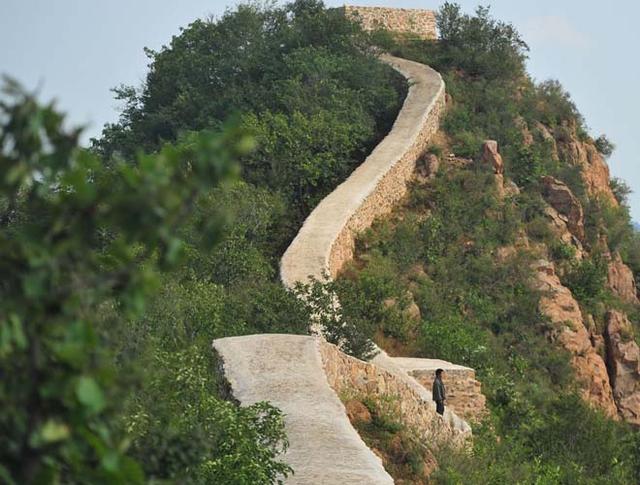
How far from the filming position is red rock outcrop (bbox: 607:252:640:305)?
33938mm

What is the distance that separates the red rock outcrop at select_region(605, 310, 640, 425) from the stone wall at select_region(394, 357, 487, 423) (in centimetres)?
847

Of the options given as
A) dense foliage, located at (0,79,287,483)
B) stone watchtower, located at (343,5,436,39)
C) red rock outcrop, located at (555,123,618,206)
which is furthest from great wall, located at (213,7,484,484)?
stone watchtower, located at (343,5,436,39)

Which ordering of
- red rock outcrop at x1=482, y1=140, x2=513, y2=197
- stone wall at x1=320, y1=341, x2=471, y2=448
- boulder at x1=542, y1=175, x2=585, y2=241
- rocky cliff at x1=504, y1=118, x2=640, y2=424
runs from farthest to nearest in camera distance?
boulder at x1=542, y1=175, x2=585, y2=241, red rock outcrop at x1=482, y1=140, x2=513, y2=197, rocky cliff at x1=504, y1=118, x2=640, y2=424, stone wall at x1=320, y1=341, x2=471, y2=448

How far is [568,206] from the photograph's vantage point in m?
34.5

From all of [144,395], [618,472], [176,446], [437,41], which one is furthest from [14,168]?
[437,41]

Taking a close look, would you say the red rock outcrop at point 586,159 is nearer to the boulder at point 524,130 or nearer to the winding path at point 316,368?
the boulder at point 524,130

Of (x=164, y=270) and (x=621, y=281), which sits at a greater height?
(x=621, y=281)

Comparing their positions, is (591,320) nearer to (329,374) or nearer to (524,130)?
(524,130)

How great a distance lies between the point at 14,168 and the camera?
457 centimetres

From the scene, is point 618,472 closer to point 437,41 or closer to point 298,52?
point 298,52

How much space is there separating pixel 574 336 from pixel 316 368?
15.0 metres

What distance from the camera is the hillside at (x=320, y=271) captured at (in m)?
4.64

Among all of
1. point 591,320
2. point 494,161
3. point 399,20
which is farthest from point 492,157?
point 399,20

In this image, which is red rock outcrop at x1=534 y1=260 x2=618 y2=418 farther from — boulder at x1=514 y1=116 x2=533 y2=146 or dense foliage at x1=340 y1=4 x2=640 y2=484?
boulder at x1=514 y1=116 x2=533 y2=146
